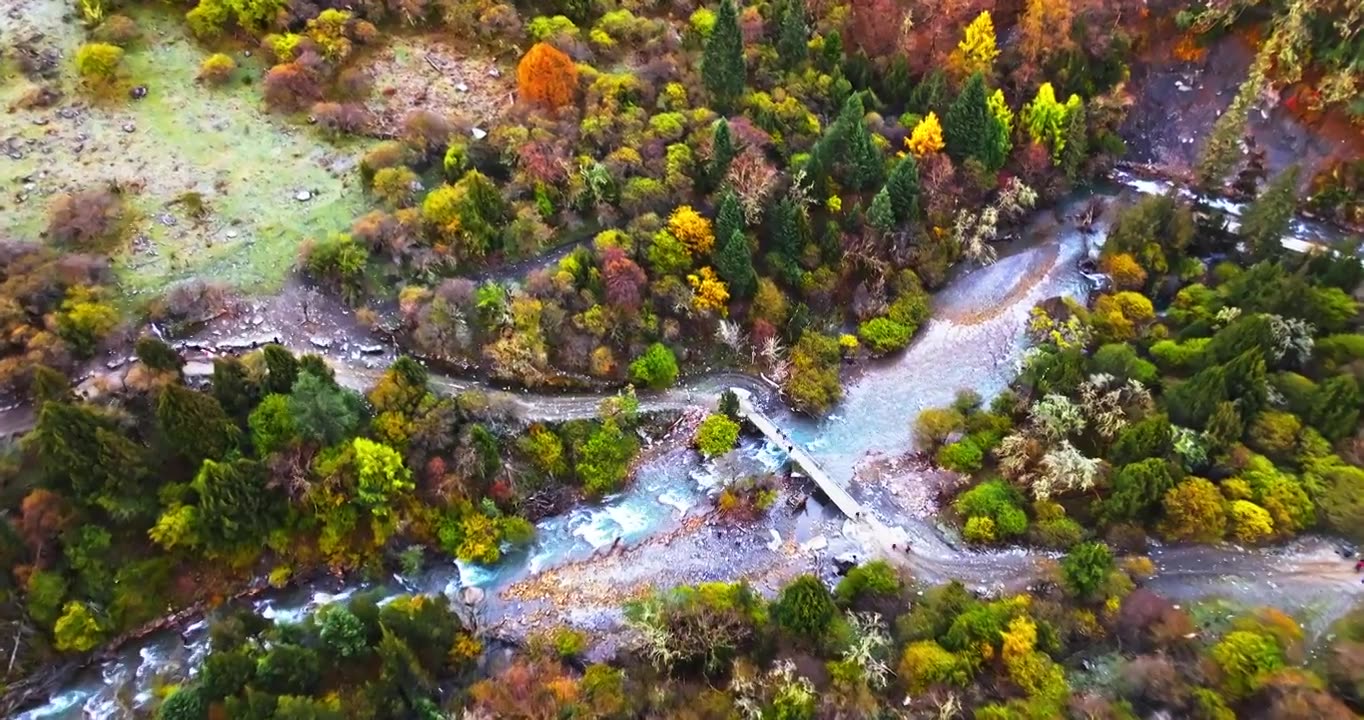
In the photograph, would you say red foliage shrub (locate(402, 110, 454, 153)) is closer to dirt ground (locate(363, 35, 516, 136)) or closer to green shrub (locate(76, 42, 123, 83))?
dirt ground (locate(363, 35, 516, 136))

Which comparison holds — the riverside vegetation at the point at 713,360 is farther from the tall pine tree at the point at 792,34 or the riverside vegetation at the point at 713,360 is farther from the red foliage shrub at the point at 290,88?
the tall pine tree at the point at 792,34

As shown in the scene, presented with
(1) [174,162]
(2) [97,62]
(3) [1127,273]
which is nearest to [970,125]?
(3) [1127,273]

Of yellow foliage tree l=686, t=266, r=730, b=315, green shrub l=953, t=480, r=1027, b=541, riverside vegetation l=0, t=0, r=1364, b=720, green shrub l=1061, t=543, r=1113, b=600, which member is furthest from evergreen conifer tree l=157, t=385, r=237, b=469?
green shrub l=1061, t=543, r=1113, b=600

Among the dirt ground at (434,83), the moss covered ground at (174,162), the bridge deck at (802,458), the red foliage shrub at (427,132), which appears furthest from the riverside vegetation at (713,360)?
the bridge deck at (802,458)

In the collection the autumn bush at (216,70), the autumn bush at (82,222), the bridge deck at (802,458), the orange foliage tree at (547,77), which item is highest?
the orange foliage tree at (547,77)

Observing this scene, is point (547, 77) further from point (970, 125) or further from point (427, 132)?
point (970, 125)

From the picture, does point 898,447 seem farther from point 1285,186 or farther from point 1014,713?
point 1285,186

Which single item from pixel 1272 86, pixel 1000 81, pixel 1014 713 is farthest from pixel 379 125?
pixel 1272 86

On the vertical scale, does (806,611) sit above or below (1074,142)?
below
